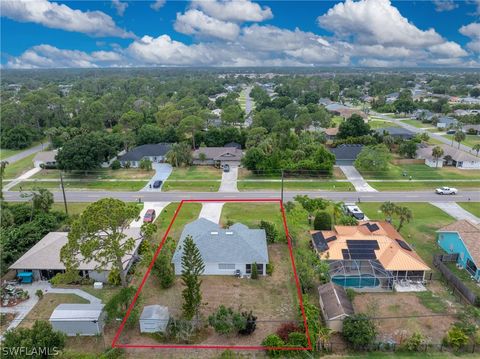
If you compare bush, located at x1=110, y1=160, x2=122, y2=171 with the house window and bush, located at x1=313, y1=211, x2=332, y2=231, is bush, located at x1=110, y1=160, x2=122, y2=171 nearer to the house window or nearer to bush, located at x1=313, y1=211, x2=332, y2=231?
the house window

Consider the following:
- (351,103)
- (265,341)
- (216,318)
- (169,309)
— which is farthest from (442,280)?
(351,103)

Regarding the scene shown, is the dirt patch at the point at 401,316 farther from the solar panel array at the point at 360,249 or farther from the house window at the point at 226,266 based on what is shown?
the house window at the point at 226,266

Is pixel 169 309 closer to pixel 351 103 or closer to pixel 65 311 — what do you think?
pixel 65 311

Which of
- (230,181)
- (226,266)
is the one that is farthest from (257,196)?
(226,266)

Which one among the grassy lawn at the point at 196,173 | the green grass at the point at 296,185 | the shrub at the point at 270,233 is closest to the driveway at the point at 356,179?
the green grass at the point at 296,185

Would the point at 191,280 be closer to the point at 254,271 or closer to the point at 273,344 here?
the point at 273,344
